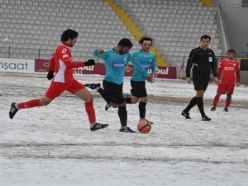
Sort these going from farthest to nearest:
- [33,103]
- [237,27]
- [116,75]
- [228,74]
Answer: [237,27] < [228,74] < [116,75] < [33,103]

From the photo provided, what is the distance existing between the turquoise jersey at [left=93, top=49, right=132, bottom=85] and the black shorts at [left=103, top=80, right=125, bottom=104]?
0.07 meters

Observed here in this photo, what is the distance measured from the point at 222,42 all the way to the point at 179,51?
2.66 meters

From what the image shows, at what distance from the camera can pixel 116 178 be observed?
248 inches

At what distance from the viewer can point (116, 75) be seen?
1048cm

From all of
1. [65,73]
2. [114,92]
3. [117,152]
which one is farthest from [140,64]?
[117,152]

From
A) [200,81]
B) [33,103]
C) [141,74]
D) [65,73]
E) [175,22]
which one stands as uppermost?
[65,73]

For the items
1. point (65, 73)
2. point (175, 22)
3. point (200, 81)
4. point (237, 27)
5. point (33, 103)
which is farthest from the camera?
point (237, 27)

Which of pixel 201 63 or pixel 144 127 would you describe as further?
pixel 201 63

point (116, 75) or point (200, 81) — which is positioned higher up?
point (116, 75)

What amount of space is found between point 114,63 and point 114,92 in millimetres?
485

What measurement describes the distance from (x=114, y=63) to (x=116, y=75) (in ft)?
0.71

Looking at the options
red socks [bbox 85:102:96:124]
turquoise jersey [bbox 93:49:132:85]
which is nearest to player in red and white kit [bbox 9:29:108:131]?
red socks [bbox 85:102:96:124]

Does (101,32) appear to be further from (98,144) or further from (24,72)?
(98,144)

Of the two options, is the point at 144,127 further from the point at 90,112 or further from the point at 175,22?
the point at 175,22
